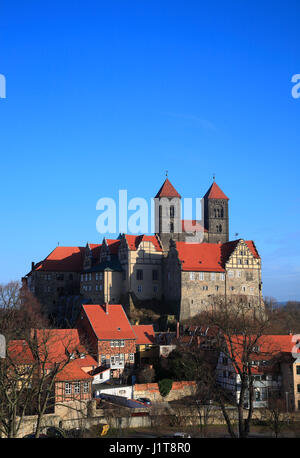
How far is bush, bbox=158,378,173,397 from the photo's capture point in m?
47.1

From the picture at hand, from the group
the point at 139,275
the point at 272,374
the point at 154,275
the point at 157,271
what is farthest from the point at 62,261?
the point at 272,374

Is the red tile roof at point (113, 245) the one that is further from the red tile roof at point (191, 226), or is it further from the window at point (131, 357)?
the window at point (131, 357)

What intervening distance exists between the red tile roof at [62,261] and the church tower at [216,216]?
953 inches

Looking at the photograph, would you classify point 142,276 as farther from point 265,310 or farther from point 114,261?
point 265,310

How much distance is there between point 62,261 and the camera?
8769 cm

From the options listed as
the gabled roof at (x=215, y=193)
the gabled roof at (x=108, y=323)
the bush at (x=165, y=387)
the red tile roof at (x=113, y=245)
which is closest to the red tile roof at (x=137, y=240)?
the red tile roof at (x=113, y=245)

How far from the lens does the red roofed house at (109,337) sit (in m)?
53.5

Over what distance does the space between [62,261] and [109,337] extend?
117 feet

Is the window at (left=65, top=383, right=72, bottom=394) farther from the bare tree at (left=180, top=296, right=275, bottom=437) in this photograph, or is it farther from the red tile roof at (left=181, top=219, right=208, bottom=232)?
the red tile roof at (left=181, top=219, right=208, bottom=232)

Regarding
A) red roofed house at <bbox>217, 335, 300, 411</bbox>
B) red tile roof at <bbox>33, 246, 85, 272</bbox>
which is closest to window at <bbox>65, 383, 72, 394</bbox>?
red roofed house at <bbox>217, 335, 300, 411</bbox>

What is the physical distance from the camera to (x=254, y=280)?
7494cm

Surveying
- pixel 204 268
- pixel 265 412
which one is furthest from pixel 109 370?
pixel 204 268
